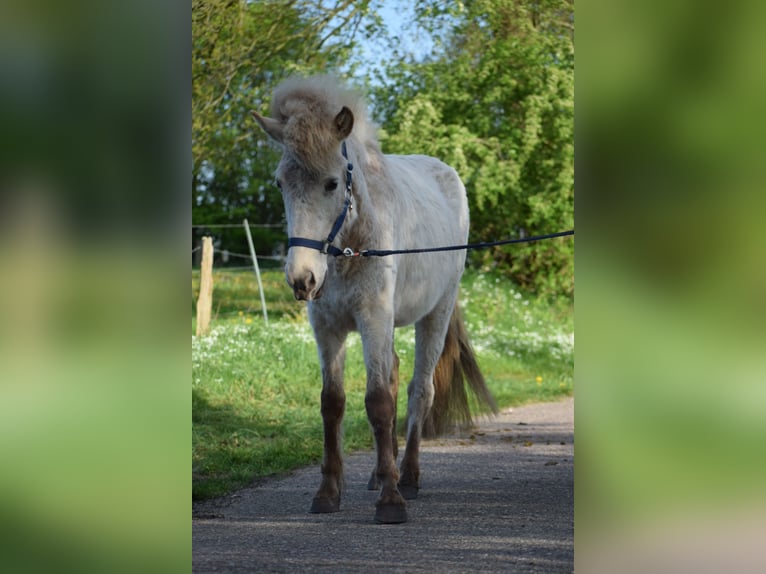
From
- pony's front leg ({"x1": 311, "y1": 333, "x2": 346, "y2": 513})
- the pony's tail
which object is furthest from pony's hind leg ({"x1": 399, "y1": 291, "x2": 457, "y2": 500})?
pony's front leg ({"x1": 311, "y1": 333, "x2": 346, "y2": 513})

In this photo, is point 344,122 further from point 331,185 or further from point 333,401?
point 333,401

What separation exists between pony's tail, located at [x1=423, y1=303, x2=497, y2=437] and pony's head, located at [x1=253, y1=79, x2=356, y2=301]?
2.46 meters

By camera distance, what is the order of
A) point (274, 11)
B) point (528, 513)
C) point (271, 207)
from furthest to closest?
1. point (271, 207)
2. point (274, 11)
3. point (528, 513)

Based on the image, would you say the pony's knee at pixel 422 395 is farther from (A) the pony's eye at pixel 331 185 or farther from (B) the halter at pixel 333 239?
(A) the pony's eye at pixel 331 185

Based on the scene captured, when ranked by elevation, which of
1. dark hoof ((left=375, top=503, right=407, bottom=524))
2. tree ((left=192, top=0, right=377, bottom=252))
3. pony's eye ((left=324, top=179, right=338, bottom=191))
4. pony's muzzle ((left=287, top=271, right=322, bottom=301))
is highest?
tree ((left=192, top=0, right=377, bottom=252))

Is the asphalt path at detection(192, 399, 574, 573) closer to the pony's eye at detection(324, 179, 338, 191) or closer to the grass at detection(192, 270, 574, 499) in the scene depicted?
the grass at detection(192, 270, 574, 499)

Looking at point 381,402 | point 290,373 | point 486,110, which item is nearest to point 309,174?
point 381,402

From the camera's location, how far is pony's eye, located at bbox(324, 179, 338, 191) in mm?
5703

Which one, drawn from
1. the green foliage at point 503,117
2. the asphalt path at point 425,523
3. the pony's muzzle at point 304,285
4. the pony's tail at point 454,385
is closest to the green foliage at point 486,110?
the green foliage at point 503,117
